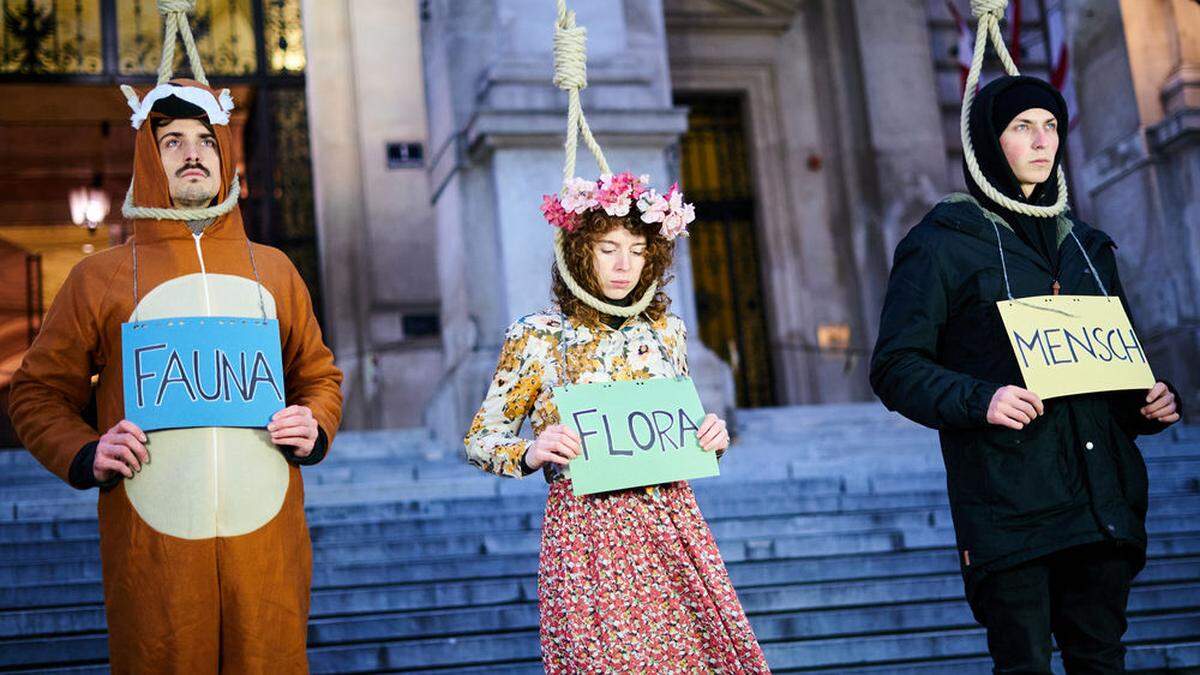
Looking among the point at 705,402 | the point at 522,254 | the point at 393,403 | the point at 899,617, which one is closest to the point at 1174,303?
the point at 705,402

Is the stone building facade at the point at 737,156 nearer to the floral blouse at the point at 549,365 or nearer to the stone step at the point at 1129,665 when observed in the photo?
the stone step at the point at 1129,665

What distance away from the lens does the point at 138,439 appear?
3.67 m

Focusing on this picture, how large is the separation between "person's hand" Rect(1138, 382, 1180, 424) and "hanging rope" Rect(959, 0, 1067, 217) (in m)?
0.59

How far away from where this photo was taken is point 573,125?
4.54 m

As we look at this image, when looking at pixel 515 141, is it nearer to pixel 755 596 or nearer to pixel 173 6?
pixel 755 596

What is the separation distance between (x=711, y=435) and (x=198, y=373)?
140 centimetres

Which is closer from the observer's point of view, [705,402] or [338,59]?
[705,402]

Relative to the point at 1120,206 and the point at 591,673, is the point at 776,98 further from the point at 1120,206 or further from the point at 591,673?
the point at 591,673

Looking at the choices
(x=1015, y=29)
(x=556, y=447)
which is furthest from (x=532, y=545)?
(x=1015, y=29)

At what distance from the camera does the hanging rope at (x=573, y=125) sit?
13.7 feet

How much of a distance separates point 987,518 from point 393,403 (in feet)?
33.6

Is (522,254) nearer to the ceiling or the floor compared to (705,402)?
nearer to the ceiling

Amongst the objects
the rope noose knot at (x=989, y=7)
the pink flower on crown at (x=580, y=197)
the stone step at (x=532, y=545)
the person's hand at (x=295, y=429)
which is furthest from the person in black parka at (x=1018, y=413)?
the stone step at (x=532, y=545)

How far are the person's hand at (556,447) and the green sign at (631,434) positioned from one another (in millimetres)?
38
